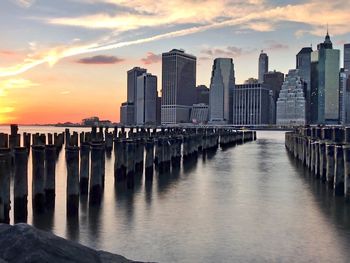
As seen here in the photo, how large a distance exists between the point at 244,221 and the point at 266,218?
4.27ft

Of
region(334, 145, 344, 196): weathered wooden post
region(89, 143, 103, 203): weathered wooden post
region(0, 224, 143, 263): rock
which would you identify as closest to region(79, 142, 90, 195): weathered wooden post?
region(89, 143, 103, 203): weathered wooden post

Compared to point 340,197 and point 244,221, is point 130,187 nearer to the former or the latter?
point 244,221

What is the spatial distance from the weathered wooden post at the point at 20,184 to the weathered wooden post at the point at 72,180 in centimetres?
211

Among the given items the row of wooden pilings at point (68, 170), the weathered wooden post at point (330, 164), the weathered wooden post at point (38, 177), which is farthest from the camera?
the weathered wooden post at point (330, 164)

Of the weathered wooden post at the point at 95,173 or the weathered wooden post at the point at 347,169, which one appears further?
the weathered wooden post at the point at 347,169

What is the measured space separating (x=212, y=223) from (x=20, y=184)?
8336mm

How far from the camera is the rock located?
7.19 m

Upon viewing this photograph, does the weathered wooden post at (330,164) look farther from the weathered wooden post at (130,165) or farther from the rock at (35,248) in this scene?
the rock at (35,248)

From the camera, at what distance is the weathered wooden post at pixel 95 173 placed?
68.7ft

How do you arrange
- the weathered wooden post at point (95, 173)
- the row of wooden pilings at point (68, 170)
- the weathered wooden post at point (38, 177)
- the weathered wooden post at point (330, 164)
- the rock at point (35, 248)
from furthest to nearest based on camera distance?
the weathered wooden post at point (330, 164) → the weathered wooden post at point (95, 173) → the weathered wooden post at point (38, 177) → the row of wooden pilings at point (68, 170) → the rock at point (35, 248)

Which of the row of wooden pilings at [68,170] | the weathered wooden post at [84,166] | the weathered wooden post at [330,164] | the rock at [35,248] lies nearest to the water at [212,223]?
the weathered wooden post at [330,164]

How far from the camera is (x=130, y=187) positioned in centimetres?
2708

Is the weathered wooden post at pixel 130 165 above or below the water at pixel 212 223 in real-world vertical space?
above

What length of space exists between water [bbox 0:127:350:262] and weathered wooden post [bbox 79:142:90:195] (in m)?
1.29
